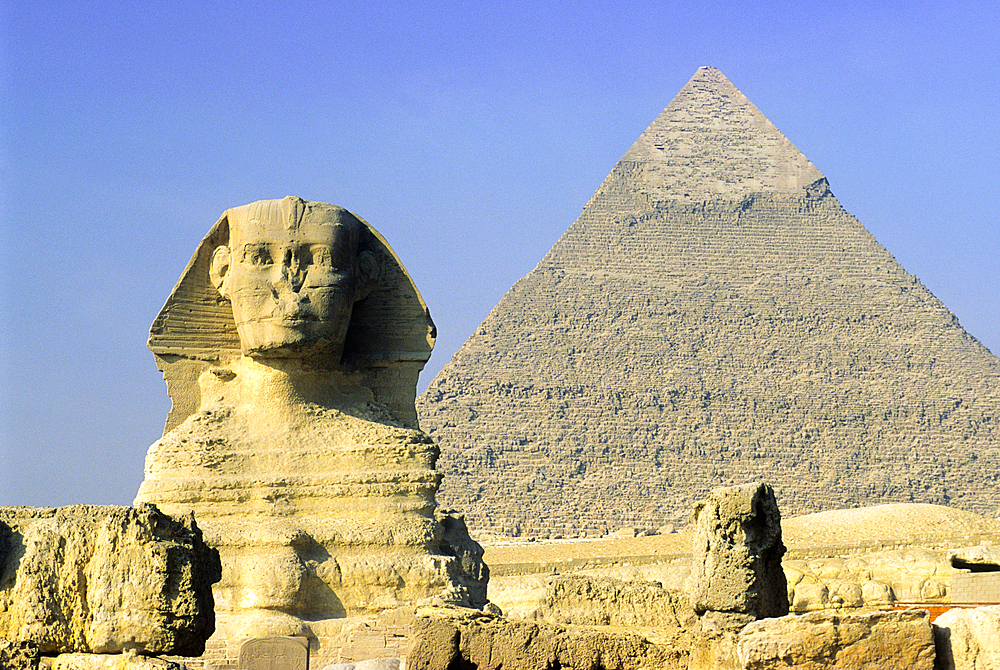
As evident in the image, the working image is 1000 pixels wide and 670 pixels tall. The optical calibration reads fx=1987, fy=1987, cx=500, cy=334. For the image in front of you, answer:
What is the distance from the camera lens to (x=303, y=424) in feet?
23.2

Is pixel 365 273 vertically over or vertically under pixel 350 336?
over

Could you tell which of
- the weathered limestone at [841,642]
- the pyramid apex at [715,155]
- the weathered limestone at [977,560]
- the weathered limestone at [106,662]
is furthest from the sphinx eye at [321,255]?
the pyramid apex at [715,155]

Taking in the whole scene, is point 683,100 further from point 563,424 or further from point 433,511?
point 433,511

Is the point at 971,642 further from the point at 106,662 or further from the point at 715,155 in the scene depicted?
the point at 715,155

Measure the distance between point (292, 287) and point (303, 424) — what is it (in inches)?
20.1

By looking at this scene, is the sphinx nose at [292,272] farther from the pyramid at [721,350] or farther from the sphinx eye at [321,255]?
the pyramid at [721,350]

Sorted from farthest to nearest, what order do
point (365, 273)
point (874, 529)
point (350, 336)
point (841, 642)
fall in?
point (874, 529) → point (350, 336) → point (365, 273) → point (841, 642)

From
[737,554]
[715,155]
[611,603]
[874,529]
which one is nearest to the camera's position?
[737,554]

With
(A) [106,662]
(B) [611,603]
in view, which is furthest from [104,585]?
(B) [611,603]

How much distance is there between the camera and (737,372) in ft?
432

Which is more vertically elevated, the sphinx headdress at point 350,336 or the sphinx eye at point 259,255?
the sphinx eye at point 259,255

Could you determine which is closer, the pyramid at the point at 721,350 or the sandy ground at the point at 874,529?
the sandy ground at the point at 874,529

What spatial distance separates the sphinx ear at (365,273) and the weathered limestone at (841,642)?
3.96 m

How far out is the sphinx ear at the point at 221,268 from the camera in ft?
23.7
